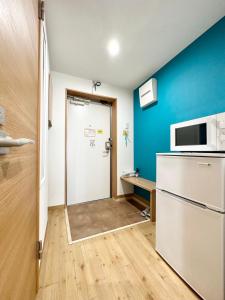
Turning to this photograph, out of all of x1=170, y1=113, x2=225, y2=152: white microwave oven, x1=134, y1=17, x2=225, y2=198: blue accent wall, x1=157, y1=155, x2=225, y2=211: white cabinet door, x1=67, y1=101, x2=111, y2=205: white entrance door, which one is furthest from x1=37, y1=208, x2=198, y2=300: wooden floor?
x1=134, y1=17, x2=225, y2=198: blue accent wall

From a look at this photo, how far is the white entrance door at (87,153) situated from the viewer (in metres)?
2.56

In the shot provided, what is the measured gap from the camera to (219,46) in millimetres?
1365

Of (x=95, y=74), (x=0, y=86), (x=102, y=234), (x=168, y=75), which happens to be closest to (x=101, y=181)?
(x=102, y=234)

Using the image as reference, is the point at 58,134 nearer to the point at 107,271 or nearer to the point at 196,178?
the point at 107,271

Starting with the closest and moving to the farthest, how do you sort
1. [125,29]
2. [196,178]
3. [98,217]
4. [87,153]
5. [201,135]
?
[196,178] → [201,135] → [125,29] → [98,217] → [87,153]

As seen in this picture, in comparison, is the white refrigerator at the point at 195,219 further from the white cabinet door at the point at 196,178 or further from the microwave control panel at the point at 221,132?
the microwave control panel at the point at 221,132

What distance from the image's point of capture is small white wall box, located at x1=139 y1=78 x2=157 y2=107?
223 centimetres

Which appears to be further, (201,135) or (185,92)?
(185,92)

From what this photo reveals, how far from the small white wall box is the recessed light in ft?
2.52

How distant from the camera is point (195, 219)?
966mm

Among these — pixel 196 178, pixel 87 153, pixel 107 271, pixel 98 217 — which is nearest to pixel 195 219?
pixel 196 178

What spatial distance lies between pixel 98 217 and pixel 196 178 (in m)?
1.66

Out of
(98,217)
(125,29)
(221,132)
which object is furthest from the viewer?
(98,217)

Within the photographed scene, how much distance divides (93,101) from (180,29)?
1.78 m
